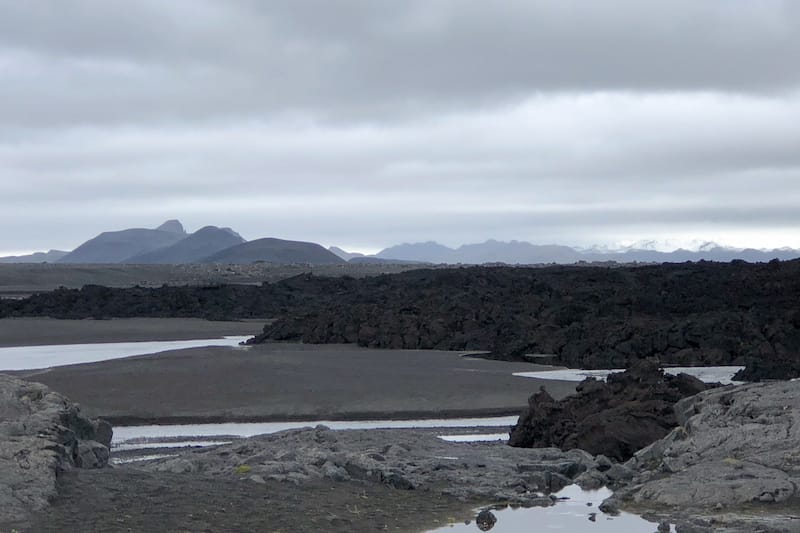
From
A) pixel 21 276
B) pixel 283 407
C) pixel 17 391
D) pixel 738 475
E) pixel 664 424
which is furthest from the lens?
pixel 21 276

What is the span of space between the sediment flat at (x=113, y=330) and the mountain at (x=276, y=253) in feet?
432

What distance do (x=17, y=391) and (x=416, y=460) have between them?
13.8 feet

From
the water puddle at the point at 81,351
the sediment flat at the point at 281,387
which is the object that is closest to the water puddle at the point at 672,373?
the sediment flat at the point at 281,387

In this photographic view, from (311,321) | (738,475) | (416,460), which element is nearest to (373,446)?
(416,460)

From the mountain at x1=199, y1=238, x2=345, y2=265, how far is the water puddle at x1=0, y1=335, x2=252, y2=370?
462 ft

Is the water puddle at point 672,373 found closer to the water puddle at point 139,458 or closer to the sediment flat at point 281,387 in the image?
the sediment flat at point 281,387

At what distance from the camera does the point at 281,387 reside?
2206 centimetres

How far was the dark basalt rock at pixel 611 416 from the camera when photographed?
46.1 ft

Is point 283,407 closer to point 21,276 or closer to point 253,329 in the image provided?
point 253,329

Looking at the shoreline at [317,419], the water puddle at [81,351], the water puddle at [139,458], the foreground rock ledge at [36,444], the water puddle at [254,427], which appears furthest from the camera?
the water puddle at [81,351]

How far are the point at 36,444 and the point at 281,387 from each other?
11628 millimetres

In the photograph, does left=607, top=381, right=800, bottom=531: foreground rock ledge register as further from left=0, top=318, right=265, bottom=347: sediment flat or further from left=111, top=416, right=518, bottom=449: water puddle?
left=0, top=318, right=265, bottom=347: sediment flat

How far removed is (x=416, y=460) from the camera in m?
12.6

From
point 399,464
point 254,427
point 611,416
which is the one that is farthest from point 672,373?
point 399,464
